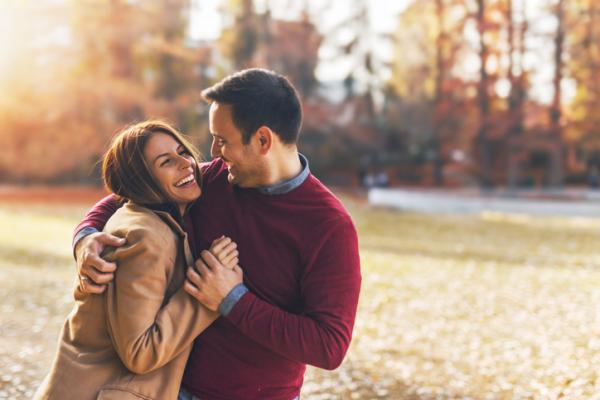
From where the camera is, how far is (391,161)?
41000 mm

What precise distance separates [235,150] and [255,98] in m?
0.16

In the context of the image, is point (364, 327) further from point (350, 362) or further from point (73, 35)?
point (73, 35)

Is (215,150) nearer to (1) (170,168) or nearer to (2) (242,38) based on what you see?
(1) (170,168)

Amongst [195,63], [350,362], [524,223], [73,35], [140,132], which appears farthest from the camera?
[195,63]

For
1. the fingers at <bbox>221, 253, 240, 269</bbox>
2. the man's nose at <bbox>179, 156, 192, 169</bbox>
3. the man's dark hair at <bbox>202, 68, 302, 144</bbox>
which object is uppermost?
the man's dark hair at <bbox>202, 68, 302, 144</bbox>

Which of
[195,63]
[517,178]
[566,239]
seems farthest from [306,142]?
[566,239]

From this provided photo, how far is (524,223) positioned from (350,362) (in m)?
16.6

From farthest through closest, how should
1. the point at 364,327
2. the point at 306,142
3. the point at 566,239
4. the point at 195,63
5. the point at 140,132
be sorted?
1. the point at 306,142
2. the point at 195,63
3. the point at 566,239
4. the point at 364,327
5. the point at 140,132

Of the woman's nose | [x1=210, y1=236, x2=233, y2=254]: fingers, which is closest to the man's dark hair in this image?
the woman's nose

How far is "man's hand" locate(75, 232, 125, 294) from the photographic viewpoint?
6.52 feet

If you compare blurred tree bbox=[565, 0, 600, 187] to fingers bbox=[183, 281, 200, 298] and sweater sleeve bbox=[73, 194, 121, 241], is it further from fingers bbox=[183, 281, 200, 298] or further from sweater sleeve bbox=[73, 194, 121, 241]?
fingers bbox=[183, 281, 200, 298]

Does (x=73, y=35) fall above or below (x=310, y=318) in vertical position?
above

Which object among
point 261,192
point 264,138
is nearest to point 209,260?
point 261,192

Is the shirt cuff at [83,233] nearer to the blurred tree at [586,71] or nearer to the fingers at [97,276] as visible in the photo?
the fingers at [97,276]
